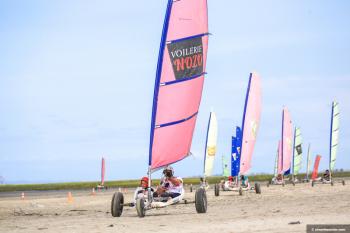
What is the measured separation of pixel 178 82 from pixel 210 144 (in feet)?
98.3

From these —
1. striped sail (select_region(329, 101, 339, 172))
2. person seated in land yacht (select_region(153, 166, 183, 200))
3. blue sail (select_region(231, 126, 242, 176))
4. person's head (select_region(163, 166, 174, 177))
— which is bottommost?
person seated in land yacht (select_region(153, 166, 183, 200))

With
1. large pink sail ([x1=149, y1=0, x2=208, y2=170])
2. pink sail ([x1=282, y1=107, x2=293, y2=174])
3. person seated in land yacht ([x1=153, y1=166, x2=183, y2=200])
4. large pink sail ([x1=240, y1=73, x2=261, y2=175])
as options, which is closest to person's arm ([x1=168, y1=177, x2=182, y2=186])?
person seated in land yacht ([x1=153, y1=166, x2=183, y2=200])

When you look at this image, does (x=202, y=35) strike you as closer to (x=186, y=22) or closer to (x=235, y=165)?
(x=186, y=22)

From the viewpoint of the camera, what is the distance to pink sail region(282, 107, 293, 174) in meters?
58.8

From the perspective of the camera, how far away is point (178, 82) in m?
18.7

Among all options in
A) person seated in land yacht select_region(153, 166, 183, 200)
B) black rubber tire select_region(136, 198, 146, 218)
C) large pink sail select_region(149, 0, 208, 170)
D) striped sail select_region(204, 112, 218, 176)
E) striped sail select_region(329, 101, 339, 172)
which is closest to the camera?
black rubber tire select_region(136, 198, 146, 218)

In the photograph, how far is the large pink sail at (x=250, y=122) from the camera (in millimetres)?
35906

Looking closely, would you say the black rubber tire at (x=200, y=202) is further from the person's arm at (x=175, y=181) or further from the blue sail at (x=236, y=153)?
the blue sail at (x=236, y=153)

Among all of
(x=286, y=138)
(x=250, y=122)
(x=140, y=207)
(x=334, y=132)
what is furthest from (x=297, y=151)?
(x=140, y=207)

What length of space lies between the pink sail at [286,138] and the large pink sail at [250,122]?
22.7 m

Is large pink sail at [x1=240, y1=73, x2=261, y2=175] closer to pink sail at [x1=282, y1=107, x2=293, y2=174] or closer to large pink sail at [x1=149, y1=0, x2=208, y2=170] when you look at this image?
large pink sail at [x1=149, y1=0, x2=208, y2=170]

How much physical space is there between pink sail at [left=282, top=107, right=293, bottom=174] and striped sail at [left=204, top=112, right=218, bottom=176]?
11135 mm

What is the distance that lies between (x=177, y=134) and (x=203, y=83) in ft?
6.66

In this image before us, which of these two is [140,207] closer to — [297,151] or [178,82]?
[178,82]
